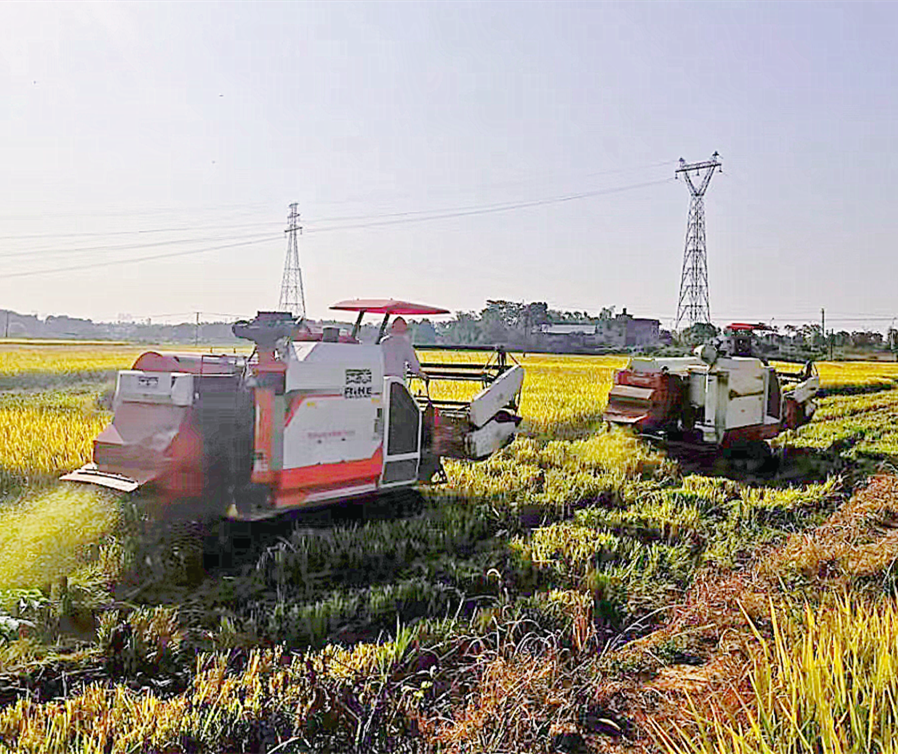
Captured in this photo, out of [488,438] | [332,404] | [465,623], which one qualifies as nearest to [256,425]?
[332,404]

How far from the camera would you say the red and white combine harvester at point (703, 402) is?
1041 cm

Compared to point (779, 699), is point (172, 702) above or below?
below

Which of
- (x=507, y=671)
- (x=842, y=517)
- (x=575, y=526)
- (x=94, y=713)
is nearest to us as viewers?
(x=94, y=713)

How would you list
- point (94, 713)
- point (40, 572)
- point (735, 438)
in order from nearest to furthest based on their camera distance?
point (94, 713) → point (40, 572) → point (735, 438)

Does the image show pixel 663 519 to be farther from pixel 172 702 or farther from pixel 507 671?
→ pixel 172 702

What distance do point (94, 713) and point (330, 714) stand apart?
3.22 ft

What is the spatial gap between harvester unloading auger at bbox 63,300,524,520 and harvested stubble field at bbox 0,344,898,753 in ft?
1.31

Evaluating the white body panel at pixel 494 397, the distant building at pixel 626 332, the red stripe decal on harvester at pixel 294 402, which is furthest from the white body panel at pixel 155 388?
the distant building at pixel 626 332

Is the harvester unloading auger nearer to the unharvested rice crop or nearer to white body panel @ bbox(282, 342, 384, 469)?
white body panel @ bbox(282, 342, 384, 469)

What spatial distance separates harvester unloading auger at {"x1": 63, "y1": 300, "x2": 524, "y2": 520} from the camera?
584 cm

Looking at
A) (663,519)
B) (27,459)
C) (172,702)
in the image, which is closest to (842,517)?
(663,519)

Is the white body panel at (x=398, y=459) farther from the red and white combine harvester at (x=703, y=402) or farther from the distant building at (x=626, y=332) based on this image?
the distant building at (x=626, y=332)

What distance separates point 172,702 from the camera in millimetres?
3439

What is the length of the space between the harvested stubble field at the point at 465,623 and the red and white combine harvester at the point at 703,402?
174 centimetres
